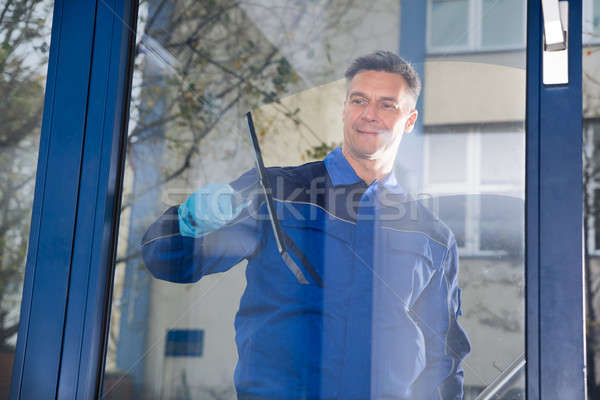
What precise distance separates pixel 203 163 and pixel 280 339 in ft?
1.68

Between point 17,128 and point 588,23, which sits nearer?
point 588,23

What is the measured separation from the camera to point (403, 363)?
1.34 metres

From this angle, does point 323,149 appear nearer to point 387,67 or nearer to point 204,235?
point 387,67

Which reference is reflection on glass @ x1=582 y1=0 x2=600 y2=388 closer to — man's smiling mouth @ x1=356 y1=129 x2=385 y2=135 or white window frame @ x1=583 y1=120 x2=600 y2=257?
white window frame @ x1=583 y1=120 x2=600 y2=257

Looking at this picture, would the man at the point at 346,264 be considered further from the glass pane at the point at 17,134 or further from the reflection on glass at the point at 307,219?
the glass pane at the point at 17,134

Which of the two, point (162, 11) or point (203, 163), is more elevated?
point (162, 11)

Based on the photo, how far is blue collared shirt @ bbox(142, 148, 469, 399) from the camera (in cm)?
134

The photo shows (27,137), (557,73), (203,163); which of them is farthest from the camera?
(27,137)

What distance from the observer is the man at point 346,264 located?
4.40ft

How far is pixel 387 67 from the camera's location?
4.77ft

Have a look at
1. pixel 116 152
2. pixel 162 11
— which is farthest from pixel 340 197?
pixel 162 11

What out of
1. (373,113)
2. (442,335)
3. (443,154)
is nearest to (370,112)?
(373,113)

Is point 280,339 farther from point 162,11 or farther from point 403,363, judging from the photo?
point 162,11

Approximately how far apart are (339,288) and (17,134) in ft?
3.40
